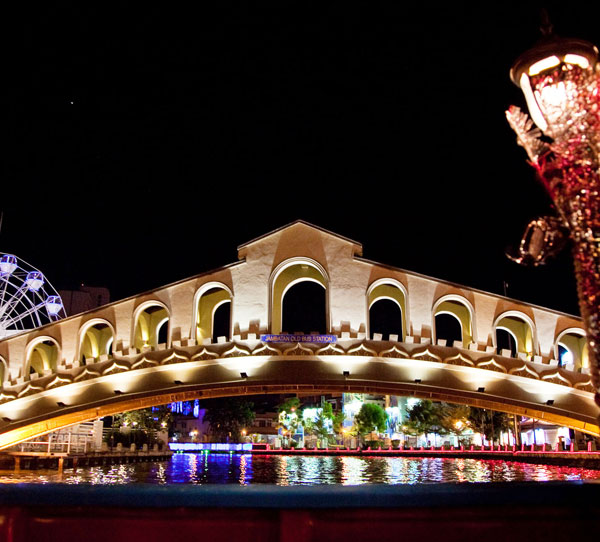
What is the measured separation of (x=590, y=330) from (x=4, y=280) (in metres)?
59.4

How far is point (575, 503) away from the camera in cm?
407

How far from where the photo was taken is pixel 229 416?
300 feet

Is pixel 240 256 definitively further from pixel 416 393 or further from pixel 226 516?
pixel 226 516

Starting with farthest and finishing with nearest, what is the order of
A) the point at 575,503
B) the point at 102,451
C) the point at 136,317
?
the point at 102,451 → the point at 136,317 → the point at 575,503

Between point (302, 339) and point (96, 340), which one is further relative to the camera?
point (96, 340)

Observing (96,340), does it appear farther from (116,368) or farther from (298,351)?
(298,351)

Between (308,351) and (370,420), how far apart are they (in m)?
61.2

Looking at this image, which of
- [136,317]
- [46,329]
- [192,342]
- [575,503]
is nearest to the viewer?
[575,503]

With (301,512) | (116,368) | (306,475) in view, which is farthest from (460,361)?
(301,512)

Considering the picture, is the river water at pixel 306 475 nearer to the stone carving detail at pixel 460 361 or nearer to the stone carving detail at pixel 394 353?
the stone carving detail at pixel 460 361

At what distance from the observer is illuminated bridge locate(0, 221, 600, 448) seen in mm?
23594

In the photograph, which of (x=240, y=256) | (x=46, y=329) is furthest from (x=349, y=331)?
(x=46, y=329)

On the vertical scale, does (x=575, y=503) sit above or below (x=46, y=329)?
below

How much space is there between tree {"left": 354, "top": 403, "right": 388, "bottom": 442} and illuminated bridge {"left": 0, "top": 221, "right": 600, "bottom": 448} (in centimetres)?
5730
